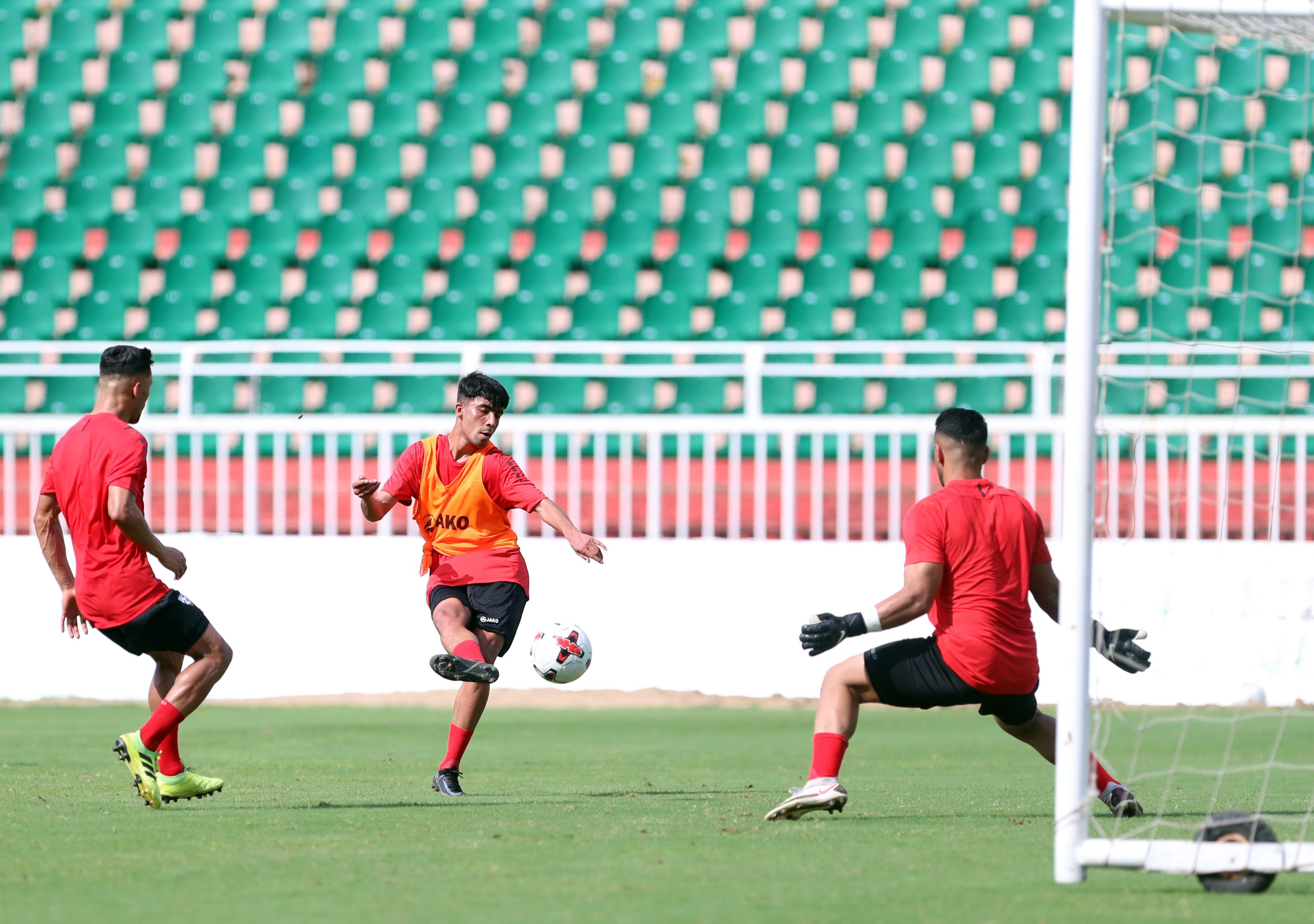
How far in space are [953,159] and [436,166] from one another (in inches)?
170

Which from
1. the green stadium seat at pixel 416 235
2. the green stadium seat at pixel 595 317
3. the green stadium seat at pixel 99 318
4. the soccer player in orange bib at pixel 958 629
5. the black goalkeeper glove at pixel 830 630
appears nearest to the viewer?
the black goalkeeper glove at pixel 830 630

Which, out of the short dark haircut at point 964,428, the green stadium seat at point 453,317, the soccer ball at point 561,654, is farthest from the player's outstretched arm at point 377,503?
the green stadium seat at point 453,317

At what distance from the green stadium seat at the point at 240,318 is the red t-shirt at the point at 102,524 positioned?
26.4 feet

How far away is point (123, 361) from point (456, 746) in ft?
6.14

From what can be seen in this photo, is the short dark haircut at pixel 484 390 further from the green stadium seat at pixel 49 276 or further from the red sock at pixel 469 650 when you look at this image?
the green stadium seat at pixel 49 276

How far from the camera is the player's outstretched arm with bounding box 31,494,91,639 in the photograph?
617 centimetres

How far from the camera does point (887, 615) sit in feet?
17.1

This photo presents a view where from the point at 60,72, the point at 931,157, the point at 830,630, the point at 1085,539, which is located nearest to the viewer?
the point at 1085,539

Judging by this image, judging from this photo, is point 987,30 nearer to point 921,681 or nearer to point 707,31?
point 707,31

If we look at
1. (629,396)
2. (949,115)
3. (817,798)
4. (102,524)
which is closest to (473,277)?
(629,396)

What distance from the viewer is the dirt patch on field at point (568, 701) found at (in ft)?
34.5

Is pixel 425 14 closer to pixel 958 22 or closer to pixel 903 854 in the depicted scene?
pixel 958 22

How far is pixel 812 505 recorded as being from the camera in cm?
1067

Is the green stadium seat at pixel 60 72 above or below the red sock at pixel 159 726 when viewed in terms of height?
above
